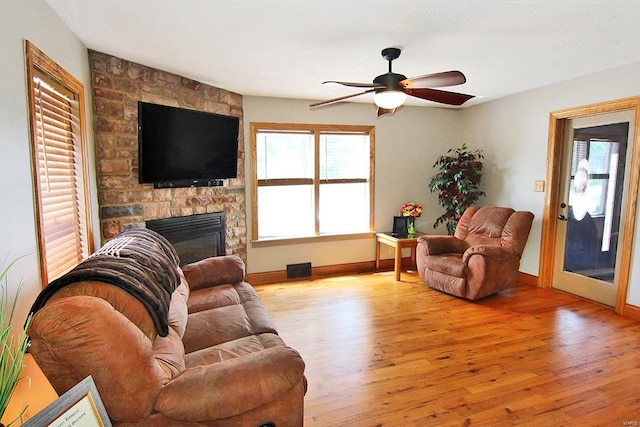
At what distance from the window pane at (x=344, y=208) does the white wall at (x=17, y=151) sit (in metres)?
3.38

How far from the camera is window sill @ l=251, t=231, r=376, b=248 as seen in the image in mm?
4590

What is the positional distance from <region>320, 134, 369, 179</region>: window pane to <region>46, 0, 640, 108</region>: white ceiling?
4.16ft

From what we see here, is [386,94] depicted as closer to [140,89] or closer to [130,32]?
[130,32]

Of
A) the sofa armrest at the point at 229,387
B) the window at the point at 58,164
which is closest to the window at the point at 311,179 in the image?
the window at the point at 58,164

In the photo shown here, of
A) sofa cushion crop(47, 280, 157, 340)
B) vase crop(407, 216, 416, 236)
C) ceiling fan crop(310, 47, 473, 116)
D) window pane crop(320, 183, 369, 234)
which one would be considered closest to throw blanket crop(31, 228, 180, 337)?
sofa cushion crop(47, 280, 157, 340)

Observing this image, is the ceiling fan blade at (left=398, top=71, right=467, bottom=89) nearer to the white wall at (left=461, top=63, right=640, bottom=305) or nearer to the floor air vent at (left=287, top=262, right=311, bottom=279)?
the white wall at (left=461, top=63, right=640, bottom=305)

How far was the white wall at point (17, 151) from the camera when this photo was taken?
1.57m

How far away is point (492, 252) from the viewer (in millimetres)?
3779

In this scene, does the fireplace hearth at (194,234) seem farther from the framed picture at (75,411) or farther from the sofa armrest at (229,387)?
the framed picture at (75,411)

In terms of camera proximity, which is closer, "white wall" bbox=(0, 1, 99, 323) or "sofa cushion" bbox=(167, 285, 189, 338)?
"white wall" bbox=(0, 1, 99, 323)

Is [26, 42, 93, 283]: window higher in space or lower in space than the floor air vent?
higher

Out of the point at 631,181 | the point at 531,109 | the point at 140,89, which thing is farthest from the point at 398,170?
the point at 140,89

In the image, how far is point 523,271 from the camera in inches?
178

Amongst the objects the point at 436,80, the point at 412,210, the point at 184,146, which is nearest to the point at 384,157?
the point at 412,210
